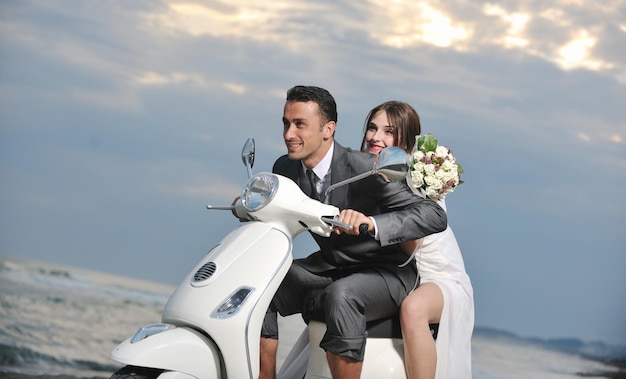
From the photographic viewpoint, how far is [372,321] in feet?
9.02

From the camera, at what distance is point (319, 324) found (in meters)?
2.71

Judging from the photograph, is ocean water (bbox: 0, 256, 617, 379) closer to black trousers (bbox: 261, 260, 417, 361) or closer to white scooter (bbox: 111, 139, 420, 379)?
black trousers (bbox: 261, 260, 417, 361)

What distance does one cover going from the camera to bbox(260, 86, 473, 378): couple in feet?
8.42

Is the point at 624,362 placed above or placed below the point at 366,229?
below

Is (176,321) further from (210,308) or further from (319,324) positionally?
(319,324)

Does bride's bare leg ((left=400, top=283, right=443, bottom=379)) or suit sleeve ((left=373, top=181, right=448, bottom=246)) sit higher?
suit sleeve ((left=373, top=181, right=448, bottom=246))

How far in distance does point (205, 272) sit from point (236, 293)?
118 millimetres

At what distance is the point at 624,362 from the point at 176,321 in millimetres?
8191

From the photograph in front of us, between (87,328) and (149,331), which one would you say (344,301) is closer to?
(149,331)

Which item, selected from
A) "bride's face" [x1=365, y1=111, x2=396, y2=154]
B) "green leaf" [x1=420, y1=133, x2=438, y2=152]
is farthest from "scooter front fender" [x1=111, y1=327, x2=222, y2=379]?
"bride's face" [x1=365, y1=111, x2=396, y2=154]

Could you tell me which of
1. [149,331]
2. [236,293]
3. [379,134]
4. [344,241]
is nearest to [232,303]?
[236,293]

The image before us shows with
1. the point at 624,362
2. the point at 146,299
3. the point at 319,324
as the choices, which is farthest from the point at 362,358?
the point at 624,362

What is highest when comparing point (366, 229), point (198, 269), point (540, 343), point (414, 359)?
point (366, 229)

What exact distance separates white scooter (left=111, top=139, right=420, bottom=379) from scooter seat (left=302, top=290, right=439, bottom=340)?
0.37 feet
